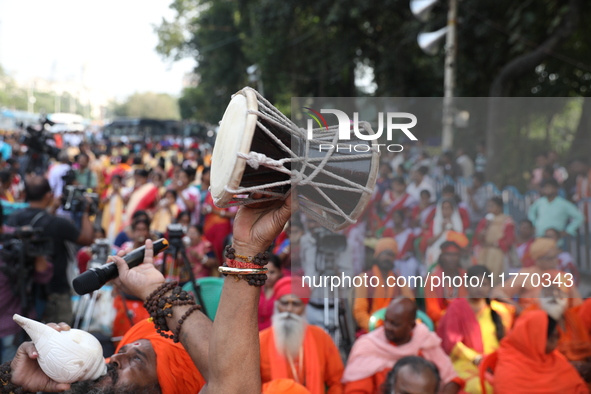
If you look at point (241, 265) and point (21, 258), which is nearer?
point (241, 265)

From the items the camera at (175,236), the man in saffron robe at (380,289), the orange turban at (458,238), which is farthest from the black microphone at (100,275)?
the orange turban at (458,238)

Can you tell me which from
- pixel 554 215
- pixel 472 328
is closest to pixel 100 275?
pixel 472 328

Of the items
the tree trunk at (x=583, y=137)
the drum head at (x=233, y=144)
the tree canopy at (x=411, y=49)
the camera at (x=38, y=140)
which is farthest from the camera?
the tree canopy at (x=411, y=49)

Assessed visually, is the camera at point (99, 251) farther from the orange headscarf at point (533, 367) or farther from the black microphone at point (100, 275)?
the orange headscarf at point (533, 367)

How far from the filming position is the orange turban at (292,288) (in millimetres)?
3250

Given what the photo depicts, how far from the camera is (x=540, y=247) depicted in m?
3.95

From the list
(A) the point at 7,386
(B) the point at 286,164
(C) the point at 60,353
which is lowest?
(A) the point at 7,386

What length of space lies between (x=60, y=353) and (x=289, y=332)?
2.16m

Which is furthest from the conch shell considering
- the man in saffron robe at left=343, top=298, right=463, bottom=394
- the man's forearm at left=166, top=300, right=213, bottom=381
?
the man in saffron robe at left=343, top=298, right=463, bottom=394

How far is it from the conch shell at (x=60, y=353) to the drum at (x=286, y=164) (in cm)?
73

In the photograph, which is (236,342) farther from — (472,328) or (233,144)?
(472,328)

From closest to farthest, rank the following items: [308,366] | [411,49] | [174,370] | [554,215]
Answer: [174,370] → [308,366] → [554,215] → [411,49]

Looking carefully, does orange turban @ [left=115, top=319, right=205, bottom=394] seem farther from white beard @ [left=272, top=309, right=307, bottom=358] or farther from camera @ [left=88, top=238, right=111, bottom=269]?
camera @ [left=88, top=238, right=111, bottom=269]

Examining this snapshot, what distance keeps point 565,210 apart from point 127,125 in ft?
134
